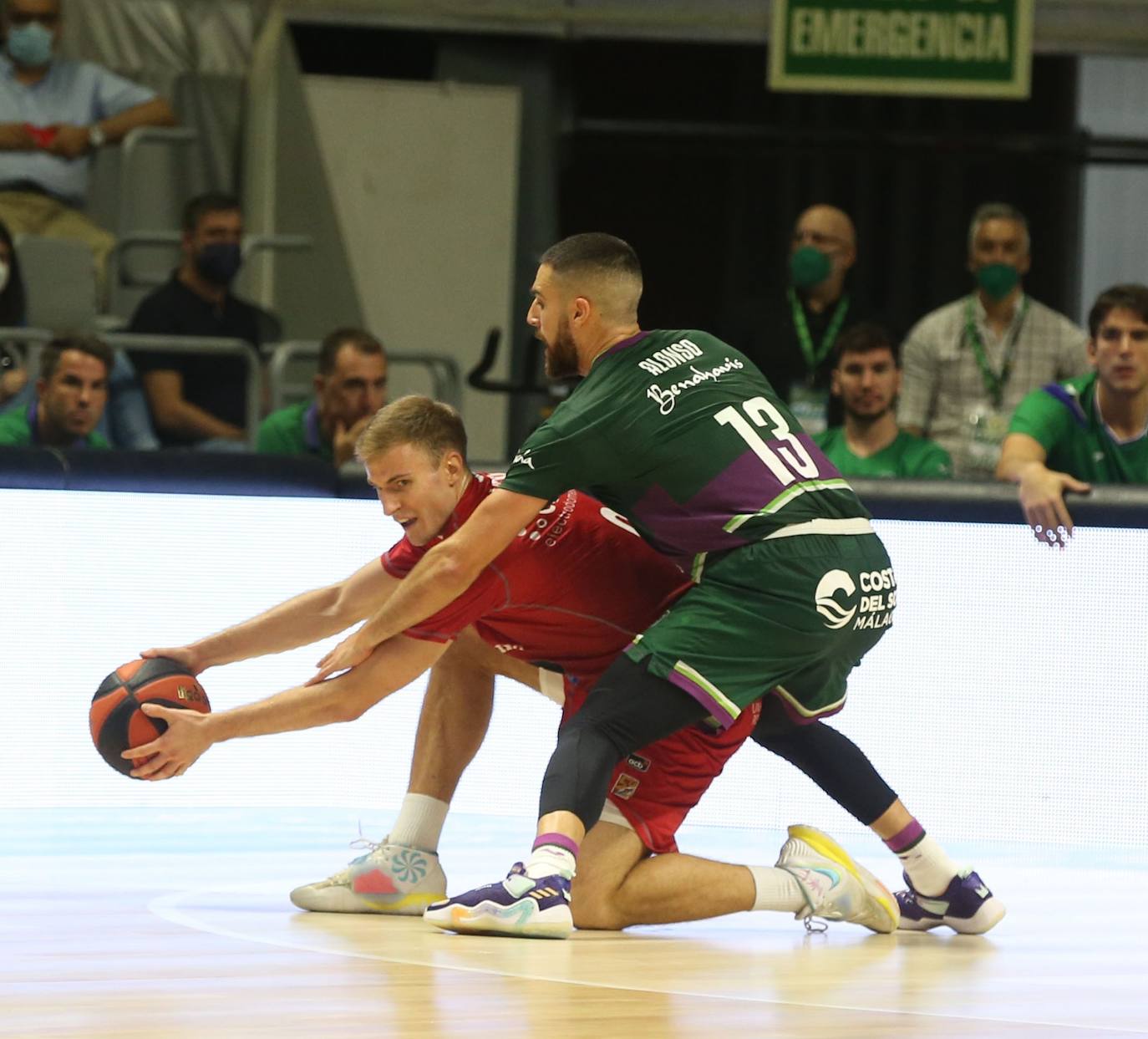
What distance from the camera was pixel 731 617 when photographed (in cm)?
388

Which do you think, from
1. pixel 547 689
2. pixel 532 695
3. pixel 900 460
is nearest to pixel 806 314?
pixel 900 460

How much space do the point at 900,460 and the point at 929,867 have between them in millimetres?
2087

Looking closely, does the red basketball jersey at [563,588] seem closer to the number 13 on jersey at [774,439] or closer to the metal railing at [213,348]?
the number 13 on jersey at [774,439]

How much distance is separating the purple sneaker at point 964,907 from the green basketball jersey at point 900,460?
2001mm

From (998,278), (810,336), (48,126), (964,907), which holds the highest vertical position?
(48,126)

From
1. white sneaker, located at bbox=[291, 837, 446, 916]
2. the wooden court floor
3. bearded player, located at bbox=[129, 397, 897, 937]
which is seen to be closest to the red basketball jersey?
bearded player, located at bbox=[129, 397, 897, 937]

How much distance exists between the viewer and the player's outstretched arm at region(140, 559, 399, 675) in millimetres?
4285

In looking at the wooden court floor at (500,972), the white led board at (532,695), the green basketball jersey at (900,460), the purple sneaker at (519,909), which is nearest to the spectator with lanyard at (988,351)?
the green basketball jersey at (900,460)

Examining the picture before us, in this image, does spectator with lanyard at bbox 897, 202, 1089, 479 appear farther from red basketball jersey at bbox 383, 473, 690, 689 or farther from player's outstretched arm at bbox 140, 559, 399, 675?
player's outstretched arm at bbox 140, 559, 399, 675

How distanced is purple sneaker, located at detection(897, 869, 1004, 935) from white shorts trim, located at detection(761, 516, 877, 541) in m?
0.76

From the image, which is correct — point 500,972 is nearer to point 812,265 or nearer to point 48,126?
point 812,265

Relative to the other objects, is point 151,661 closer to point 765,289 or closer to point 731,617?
point 731,617

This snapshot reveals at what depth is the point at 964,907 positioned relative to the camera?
410 centimetres

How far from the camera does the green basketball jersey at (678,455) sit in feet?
12.5
